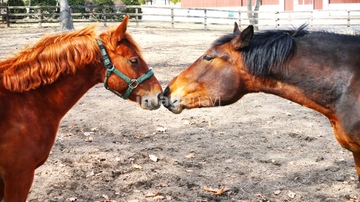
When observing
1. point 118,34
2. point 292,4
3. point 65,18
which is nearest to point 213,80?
point 118,34

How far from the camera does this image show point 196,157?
5.64 metres

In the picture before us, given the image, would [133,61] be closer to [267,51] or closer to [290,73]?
[267,51]

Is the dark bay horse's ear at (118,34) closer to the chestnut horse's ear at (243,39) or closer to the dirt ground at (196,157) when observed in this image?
the dirt ground at (196,157)

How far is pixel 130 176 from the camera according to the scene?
5.02 metres

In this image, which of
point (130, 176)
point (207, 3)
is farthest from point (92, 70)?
point (207, 3)

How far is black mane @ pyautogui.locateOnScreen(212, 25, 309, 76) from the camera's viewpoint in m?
3.51

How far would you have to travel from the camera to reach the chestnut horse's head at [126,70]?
11.5ft

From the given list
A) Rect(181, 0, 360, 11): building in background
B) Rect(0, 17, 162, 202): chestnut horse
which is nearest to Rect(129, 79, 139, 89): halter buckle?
Rect(0, 17, 162, 202): chestnut horse

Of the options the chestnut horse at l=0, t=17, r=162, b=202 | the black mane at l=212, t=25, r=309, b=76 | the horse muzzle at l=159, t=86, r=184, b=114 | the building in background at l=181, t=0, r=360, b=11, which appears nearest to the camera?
the chestnut horse at l=0, t=17, r=162, b=202

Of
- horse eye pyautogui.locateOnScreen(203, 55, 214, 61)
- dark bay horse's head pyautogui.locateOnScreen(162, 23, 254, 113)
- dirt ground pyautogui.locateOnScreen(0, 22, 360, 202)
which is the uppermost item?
horse eye pyautogui.locateOnScreen(203, 55, 214, 61)

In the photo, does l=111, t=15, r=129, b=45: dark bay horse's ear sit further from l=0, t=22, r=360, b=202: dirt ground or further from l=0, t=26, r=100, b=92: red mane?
A: l=0, t=22, r=360, b=202: dirt ground

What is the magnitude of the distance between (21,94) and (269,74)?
6.50 feet

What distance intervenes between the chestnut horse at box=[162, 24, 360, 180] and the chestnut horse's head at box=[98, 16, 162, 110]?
165mm

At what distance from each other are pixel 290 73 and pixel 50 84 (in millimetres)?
1942
